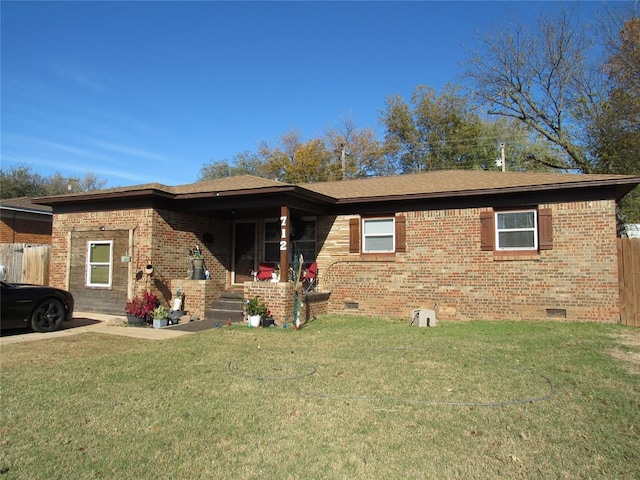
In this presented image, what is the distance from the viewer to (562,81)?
24.4 metres

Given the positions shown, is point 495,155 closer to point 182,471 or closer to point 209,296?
point 209,296

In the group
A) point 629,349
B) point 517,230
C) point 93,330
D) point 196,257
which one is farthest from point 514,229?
point 93,330

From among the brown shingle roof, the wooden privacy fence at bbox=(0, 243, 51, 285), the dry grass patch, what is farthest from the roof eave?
the wooden privacy fence at bbox=(0, 243, 51, 285)

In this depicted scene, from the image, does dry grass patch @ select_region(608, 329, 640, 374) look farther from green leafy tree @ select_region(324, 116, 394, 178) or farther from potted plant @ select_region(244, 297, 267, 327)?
green leafy tree @ select_region(324, 116, 394, 178)

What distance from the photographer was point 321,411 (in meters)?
4.69

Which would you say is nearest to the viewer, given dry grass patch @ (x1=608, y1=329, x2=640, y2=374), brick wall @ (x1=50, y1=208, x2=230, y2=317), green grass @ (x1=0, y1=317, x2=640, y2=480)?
green grass @ (x1=0, y1=317, x2=640, y2=480)

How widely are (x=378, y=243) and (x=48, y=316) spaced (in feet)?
25.9

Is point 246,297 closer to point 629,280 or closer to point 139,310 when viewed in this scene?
point 139,310

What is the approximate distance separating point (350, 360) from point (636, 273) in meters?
7.20

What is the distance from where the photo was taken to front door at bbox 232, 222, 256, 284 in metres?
14.5

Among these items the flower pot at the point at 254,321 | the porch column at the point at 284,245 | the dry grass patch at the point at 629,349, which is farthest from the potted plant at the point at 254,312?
the dry grass patch at the point at 629,349

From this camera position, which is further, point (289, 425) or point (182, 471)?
point (289, 425)

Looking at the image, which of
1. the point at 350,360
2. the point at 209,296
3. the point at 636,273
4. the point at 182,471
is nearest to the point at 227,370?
the point at 350,360

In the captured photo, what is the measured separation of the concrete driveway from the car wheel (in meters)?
0.15
